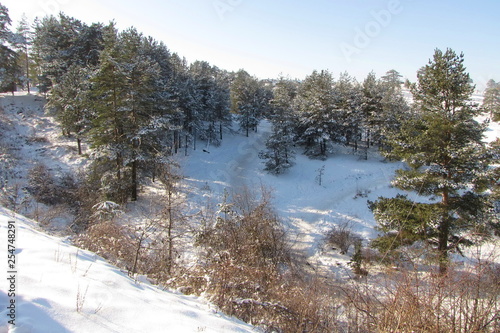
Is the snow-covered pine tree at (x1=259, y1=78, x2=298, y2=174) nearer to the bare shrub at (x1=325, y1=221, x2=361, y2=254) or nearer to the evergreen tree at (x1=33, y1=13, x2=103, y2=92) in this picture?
the bare shrub at (x1=325, y1=221, x2=361, y2=254)

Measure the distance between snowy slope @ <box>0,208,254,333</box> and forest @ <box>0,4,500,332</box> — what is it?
1.82m

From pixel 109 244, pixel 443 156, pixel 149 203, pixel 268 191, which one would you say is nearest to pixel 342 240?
pixel 268 191

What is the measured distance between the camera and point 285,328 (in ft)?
16.2

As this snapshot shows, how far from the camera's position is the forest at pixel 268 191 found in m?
4.97

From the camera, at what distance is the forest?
4969mm

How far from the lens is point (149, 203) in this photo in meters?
20.4

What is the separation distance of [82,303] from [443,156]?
1412 cm

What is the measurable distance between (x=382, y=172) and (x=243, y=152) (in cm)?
1919

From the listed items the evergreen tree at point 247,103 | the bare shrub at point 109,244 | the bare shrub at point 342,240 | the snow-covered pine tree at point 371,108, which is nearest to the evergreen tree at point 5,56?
the evergreen tree at point 247,103

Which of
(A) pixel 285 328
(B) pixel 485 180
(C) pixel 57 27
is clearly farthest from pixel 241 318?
(C) pixel 57 27

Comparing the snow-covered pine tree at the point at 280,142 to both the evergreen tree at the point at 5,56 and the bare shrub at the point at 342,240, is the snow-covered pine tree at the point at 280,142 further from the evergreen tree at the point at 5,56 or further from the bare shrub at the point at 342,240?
the evergreen tree at the point at 5,56

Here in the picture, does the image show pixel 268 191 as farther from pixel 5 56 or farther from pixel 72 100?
pixel 5 56

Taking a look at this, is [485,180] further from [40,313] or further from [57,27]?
[57,27]

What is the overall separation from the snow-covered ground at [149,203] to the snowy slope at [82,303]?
0.04ft
